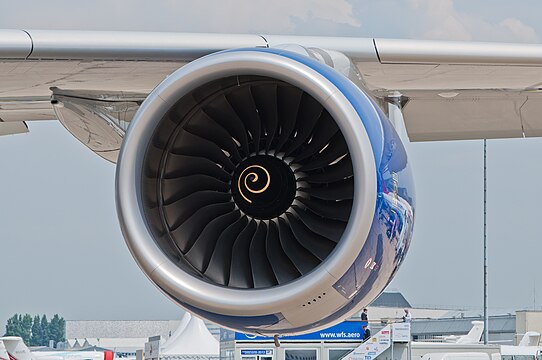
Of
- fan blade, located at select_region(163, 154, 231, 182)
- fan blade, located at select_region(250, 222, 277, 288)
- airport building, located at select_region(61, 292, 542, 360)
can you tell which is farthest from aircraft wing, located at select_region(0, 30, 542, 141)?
airport building, located at select_region(61, 292, 542, 360)

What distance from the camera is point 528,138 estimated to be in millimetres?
7641

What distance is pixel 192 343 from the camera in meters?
32.3

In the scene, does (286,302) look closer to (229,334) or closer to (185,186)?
(185,186)

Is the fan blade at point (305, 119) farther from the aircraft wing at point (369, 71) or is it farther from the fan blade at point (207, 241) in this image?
the aircraft wing at point (369, 71)

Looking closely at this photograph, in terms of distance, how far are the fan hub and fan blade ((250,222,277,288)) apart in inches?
4.2

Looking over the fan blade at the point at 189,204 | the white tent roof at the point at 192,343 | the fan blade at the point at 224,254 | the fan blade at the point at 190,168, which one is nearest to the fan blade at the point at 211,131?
the fan blade at the point at 190,168

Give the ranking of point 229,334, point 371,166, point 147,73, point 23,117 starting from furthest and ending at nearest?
1. point 229,334
2. point 23,117
3. point 147,73
4. point 371,166

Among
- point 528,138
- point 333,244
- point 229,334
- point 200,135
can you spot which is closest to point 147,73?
point 200,135

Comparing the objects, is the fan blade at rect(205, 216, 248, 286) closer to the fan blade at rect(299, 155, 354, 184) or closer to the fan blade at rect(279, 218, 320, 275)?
the fan blade at rect(279, 218, 320, 275)

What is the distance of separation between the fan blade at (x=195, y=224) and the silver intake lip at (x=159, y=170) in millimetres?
118

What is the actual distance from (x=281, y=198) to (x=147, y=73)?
4.27ft

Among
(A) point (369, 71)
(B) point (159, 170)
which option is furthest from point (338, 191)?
(A) point (369, 71)

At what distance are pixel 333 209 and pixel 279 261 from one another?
14.3 inches

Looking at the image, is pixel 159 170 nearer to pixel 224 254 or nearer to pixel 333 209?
pixel 224 254
